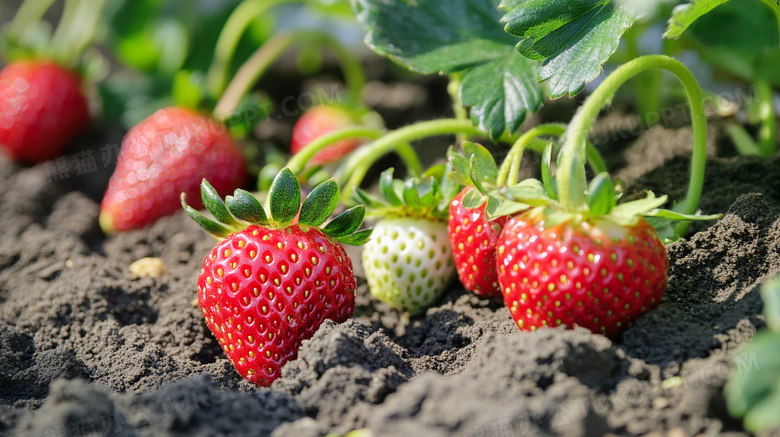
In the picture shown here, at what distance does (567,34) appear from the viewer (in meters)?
1.22

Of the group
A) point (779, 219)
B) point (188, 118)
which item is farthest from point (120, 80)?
point (779, 219)

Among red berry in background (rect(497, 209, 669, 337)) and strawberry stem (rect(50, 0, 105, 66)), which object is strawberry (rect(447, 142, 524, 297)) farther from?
strawberry stem (rect(50, 0, 105, 66))

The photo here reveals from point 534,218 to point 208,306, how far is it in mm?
589

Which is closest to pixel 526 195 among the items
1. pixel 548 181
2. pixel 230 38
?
pixel 548 181

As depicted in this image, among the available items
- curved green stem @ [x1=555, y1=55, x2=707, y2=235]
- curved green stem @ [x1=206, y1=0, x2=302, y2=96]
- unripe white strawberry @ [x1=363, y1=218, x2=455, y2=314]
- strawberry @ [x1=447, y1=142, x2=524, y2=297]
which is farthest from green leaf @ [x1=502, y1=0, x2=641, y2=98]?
curved green stem @ [x1=206, y1=0, x2=302, y2=96]

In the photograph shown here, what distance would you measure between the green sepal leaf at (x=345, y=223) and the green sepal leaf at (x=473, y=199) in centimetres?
19

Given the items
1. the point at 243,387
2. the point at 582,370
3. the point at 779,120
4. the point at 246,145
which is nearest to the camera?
the point at 582,370

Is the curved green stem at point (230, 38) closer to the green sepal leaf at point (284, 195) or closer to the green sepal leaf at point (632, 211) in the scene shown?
the green sepal leaf at point (284, 195)

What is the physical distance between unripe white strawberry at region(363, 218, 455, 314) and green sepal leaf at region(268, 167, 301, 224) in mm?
248

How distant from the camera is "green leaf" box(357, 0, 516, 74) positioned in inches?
56.9

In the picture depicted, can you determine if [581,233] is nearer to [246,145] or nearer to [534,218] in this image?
[534,218]

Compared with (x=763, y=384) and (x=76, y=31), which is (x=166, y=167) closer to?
(x=76, y=31)

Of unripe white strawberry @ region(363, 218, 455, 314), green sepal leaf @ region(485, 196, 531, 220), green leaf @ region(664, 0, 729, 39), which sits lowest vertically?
unripe white strawberry @ region(363, 218, 455, 314)

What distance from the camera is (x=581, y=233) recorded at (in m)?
0.99
